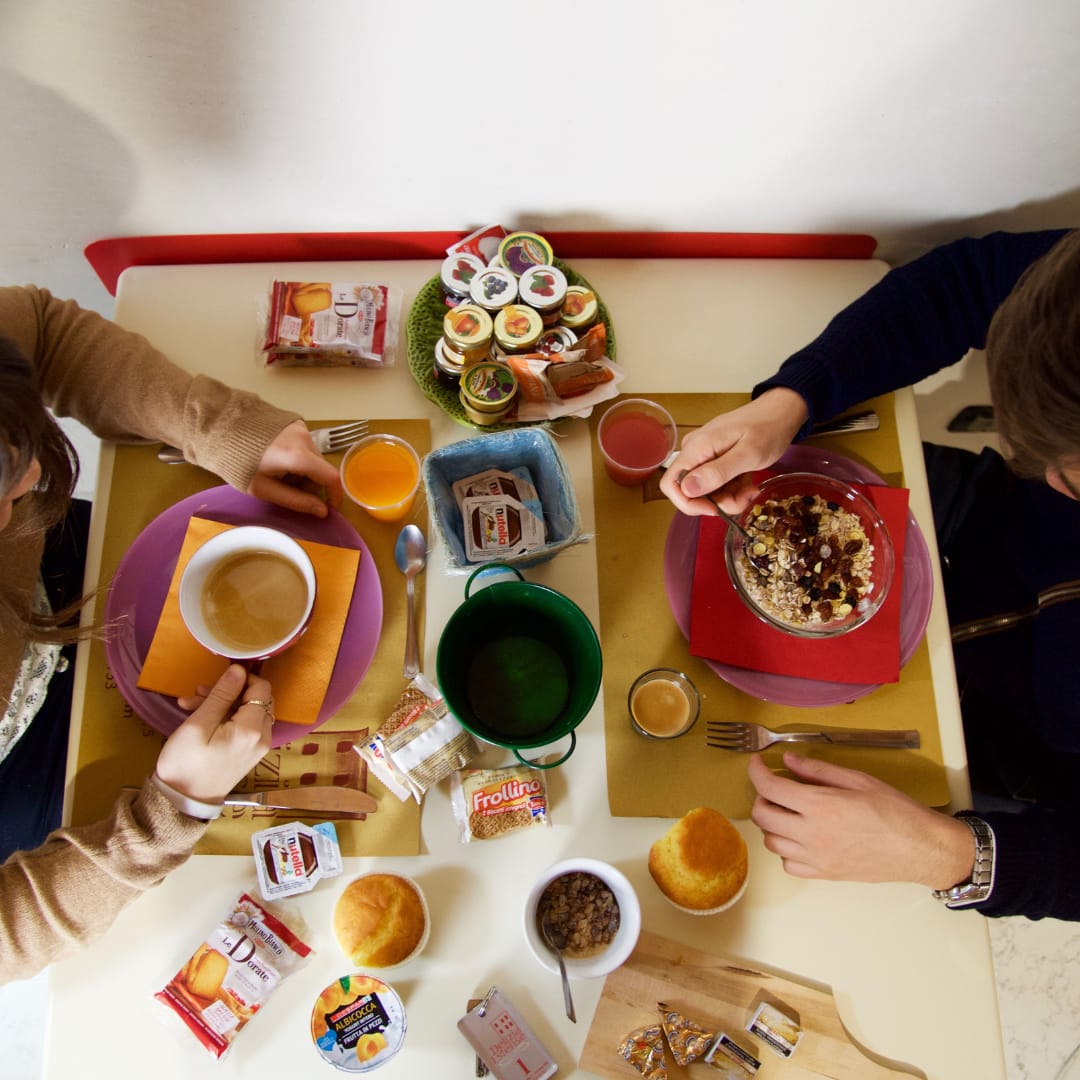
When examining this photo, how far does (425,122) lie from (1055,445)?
0.84 metres

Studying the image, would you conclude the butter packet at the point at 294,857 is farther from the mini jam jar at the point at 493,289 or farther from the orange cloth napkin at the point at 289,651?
the mini jam jar at the point at 493,289

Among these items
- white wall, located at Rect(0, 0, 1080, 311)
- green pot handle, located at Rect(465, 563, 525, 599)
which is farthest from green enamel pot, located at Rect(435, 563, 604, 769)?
white wall, located at Rect(0, 0, 1080, 311)

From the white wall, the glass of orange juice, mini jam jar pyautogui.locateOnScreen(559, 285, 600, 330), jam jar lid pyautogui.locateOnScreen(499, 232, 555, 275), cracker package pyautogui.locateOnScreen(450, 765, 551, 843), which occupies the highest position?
the white wall

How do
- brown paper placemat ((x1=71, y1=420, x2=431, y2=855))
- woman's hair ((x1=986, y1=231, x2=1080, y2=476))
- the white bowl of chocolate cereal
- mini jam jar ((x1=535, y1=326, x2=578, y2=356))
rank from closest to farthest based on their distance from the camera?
woman's hair ((x1=986, y1=231, x2=1080, y2=476)) < the white bowl of chocolate cereal < brown paper placemat ((x1=71, y1=420, x2=431, y2=855)) < mini jam jar ((x1=535, y1=326, x2=578, y2=356))

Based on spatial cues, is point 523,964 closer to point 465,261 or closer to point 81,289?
point 465,261

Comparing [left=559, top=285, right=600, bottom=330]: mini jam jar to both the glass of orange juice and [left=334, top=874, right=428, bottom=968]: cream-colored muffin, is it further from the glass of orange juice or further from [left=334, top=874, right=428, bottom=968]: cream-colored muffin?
[left=334, top=874, right=428, bottom=968]: cream-colored muffin

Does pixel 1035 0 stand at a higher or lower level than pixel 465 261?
higher

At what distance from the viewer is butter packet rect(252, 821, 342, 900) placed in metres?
0.90

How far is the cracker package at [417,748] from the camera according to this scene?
0.92 metres

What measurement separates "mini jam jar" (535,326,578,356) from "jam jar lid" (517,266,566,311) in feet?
0.11

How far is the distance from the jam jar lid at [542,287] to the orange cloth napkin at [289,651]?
0.43m

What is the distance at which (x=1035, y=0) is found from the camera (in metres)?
0.83

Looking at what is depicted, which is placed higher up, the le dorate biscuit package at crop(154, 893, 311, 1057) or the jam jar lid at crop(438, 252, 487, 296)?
the jam jar lid at crop(438, 252, 487, 296)

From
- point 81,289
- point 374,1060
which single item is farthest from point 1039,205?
point 81,289
